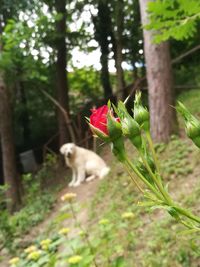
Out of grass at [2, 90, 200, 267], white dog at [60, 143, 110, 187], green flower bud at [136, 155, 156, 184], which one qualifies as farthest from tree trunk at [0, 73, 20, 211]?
green flower bud at [136, 155, 156, 184]

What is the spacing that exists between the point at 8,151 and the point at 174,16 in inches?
304

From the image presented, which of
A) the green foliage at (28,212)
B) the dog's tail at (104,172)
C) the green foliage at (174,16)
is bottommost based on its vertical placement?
the green foliage at (28,212)

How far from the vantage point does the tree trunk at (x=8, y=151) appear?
10.6 m

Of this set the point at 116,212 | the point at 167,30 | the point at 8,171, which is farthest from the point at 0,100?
the point at 167,30

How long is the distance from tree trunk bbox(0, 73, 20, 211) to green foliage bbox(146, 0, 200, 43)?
684 cm

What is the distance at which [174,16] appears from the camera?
12.9 feet

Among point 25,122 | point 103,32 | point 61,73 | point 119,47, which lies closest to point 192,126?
point 61,73

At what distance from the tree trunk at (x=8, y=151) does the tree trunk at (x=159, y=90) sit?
11.9 feet

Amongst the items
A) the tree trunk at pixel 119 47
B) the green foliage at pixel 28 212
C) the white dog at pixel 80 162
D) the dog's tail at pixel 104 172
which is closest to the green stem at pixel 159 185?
the green foliage at pixel 28 212

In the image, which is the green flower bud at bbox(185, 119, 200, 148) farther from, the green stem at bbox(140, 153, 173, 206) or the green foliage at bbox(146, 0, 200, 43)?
the green foliage at bbox(146, 0, 200, 43)

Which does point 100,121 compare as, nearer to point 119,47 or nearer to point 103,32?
point 119,47

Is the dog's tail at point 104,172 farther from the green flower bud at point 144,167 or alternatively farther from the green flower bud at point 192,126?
the green flower bud at point 192,126

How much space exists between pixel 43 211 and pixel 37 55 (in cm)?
419

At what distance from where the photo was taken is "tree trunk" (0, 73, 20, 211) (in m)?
10.6
